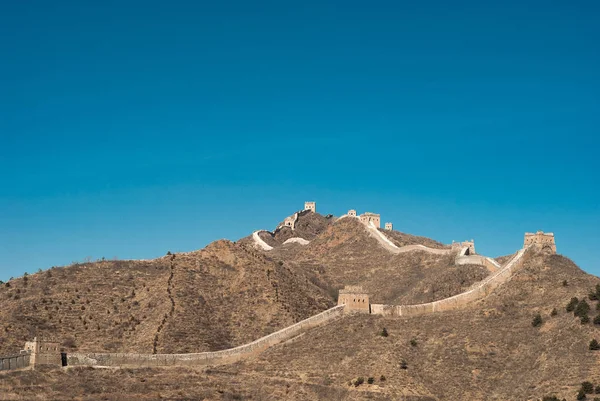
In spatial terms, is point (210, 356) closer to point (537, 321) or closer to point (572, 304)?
point (537, 321)

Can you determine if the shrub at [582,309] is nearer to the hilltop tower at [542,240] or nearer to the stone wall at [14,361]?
the hilltop tower at [542,240]

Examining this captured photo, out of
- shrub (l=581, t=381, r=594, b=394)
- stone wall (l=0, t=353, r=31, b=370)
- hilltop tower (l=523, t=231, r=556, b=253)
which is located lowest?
shrub (l=581, t=381, r=594, b=394)

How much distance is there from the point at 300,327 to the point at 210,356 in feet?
36.3

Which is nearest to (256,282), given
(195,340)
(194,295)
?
(194,295)

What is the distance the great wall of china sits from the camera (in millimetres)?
72950

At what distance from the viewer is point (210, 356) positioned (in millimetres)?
83000

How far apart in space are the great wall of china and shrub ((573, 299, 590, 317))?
12.6 m

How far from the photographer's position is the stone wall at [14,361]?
69.4 meters

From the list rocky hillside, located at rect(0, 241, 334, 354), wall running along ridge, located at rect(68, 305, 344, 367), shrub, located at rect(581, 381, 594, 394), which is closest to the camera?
shrub, located at rect(581, 381, 594, 394)

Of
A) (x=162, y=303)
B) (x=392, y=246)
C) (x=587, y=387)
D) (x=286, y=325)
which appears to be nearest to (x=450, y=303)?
(x=286, y=325)

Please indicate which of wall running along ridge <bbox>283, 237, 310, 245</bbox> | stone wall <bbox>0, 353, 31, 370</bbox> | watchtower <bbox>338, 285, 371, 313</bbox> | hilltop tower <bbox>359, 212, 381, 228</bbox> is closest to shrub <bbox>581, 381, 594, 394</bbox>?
watchtower <bbox>338, 285, 371, 313</bbox>

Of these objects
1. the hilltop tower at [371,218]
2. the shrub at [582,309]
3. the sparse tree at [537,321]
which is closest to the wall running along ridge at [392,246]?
the hilltop tower at [371,218]

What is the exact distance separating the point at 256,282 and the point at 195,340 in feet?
52.0

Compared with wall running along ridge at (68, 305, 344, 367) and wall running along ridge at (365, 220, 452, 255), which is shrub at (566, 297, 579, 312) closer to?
wall running along ridge at (68, 305, 344, 367)
